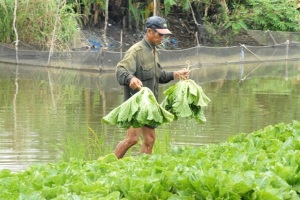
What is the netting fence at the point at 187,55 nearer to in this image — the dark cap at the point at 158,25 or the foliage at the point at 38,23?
the foliage at the point at 38,23

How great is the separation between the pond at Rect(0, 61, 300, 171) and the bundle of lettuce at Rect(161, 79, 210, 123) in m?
0.76

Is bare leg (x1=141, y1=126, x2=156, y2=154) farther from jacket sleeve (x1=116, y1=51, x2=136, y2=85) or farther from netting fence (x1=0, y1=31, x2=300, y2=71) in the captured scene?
netting fence (x1=0, y1=31, x2=300, y2=71)

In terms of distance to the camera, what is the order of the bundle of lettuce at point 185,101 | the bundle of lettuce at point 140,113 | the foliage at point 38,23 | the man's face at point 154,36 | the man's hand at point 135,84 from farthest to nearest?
the foliage at point 38,23 → the man's face at point 154,36 → the bundle of lettuce at point 185,101 → the man's hand at point 135,84 → the bundle of lettuce at point 140,113

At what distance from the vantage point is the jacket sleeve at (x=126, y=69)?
8883mm

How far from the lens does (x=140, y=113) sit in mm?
8281

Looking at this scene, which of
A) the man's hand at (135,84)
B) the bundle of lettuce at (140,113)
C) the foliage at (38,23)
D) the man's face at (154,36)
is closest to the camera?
the bundle of lettuce at (140,113)

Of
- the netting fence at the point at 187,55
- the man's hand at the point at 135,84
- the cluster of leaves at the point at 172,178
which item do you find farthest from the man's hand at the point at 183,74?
the netting fence at the point at 187,55

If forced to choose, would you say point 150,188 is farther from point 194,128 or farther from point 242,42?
point 242,42

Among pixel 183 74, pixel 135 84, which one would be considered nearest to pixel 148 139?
pixel 135 84

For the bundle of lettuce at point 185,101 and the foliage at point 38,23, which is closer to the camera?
the bundle of lettuce at point 185,101

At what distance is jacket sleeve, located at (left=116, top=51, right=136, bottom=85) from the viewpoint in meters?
8.88

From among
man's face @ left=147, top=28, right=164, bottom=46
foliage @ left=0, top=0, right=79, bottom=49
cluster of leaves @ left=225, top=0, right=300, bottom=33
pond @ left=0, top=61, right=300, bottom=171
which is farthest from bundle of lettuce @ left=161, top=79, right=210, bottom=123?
cluster of leaves @ left=225, top=0, right=300, bottom=33

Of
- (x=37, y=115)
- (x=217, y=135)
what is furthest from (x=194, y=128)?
(x=37, y=115)

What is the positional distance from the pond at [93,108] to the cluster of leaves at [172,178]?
346 centimetres
